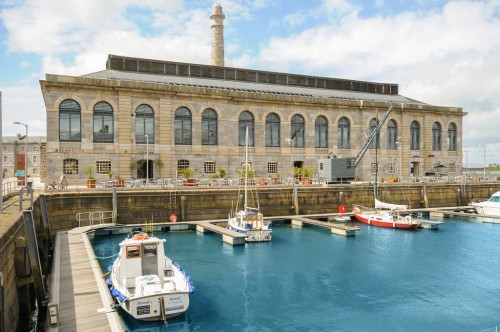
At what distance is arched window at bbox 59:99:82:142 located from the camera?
4534 cm

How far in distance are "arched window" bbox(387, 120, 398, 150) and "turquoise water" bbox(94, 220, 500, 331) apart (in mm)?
26618

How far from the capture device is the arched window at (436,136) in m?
67.8

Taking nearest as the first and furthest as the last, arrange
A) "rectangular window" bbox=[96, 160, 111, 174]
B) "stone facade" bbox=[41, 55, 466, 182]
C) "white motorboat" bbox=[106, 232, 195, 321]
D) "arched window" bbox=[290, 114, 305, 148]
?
1. "white motorboat" bbox=[106, 232, 195, 321]
2. "stone facade" bbox=[41, 55, 466, 182]
3. "rectangular window" bbox=[96, 160, 111, 174]
4. "arched window" bbox=[290, 114, 305, 148]

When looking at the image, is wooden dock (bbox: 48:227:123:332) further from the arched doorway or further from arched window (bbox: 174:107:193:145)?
arched window (bbox: 174:107:193:145)

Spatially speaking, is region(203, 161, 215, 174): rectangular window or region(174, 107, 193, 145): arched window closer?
region(174, 107, 193, 145): arched window

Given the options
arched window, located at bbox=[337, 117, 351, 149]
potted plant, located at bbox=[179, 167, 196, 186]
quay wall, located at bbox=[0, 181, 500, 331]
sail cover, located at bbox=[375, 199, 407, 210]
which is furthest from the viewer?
arched window, located at bbox=[337, 117, 351, 149]

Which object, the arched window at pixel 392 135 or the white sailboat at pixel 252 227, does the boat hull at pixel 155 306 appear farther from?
the arched window at pixel 392 135

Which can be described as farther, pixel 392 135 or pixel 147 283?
pixel 392 135

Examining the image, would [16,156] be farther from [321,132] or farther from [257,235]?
[257,235]

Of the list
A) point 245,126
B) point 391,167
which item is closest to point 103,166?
point 245,126

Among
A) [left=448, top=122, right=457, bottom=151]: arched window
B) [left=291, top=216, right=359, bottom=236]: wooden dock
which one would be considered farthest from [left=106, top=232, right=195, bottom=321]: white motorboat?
[left=448, top=122, right=457, bottom=151]: arched window

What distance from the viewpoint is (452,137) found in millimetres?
69500

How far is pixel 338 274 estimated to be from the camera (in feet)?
85.5

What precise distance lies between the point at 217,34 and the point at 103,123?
30835 mm
